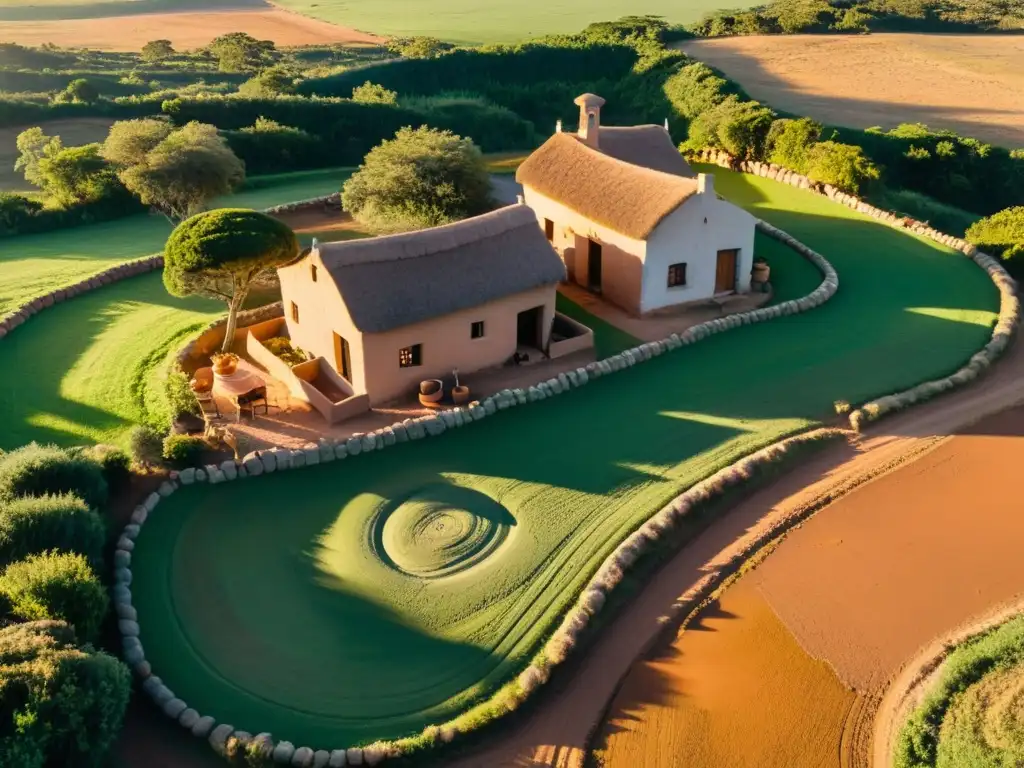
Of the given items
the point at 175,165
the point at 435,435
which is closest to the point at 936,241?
the point at 435,435

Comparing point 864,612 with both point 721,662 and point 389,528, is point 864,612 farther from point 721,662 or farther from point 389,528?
point 389,528

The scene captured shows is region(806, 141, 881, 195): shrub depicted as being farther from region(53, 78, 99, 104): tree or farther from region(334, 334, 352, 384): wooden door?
region(53, 78, 99, 104): tree

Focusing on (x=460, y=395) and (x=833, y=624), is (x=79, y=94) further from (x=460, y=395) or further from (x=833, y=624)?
(x=833, y=624)

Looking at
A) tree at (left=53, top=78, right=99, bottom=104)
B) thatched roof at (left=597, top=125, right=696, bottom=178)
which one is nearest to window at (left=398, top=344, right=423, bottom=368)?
thatched roof at (left=597, top=125, right=696, bottom=178)

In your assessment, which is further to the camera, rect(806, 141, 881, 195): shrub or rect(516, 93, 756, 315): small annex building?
rect(806, 141, 881, 195): shrub

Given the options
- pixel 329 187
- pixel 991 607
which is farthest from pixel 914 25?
pixel 991 607
